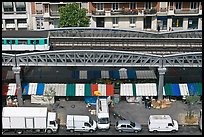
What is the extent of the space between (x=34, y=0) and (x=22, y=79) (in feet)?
77.3

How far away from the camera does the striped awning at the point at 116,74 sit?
57.8 metres

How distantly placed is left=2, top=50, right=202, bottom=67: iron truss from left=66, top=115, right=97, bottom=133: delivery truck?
7.59 meters

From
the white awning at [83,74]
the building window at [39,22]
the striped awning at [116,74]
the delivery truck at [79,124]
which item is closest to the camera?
the delivery truck at [79,124]

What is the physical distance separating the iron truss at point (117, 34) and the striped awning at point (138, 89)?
742 cm

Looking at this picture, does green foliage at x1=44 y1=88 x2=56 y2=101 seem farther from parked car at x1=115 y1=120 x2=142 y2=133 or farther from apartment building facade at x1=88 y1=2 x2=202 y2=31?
apartment building facade at x1=88 y1=2 x2=202 y2=31

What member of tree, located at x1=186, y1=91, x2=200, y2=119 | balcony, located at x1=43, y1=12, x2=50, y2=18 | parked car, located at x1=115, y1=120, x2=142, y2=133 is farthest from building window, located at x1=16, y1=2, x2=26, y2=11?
tree, located at x1=186, y1=91, x2=200, y2=119

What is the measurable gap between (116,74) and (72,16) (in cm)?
1979

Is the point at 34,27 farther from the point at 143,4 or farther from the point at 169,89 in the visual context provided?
the point at 169,89

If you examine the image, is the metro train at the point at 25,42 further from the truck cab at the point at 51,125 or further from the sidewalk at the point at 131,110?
the truck cab at the point at 51,125

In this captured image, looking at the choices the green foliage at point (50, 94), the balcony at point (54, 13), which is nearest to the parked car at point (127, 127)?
the green foliage at point (50, 94)

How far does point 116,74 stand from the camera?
5838 centimetres

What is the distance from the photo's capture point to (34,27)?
3282 inches

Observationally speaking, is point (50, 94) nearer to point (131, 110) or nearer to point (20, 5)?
point (131, 110)

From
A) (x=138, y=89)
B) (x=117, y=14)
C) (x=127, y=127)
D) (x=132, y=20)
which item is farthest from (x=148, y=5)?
(x=127, y=127)
